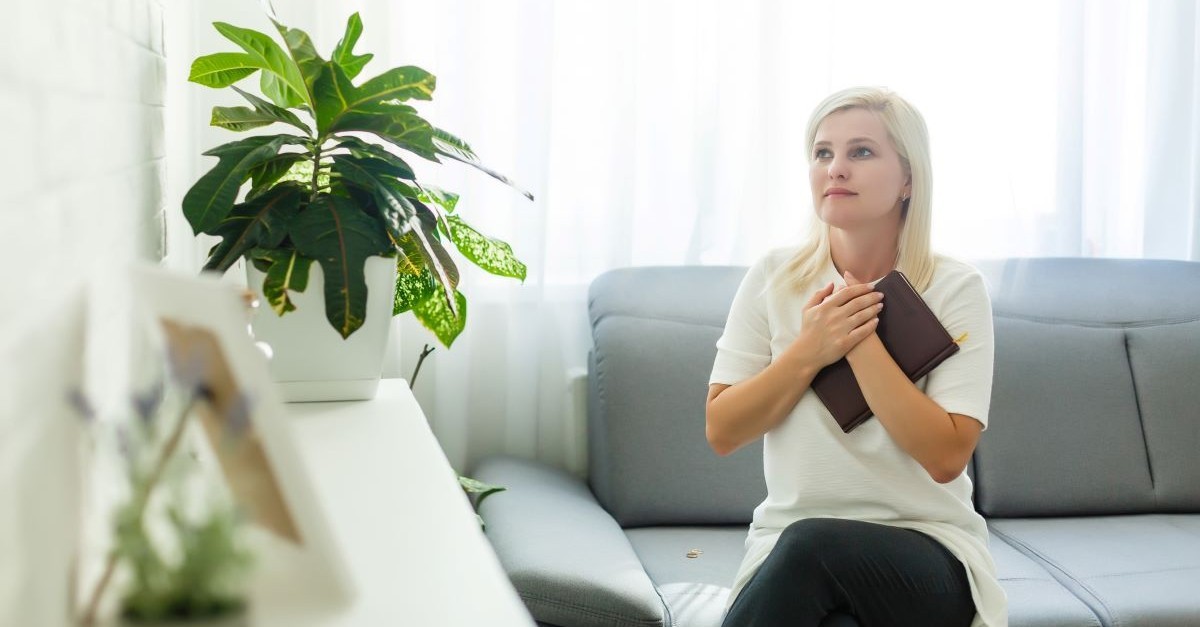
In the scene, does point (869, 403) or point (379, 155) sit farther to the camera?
point (869, 403)

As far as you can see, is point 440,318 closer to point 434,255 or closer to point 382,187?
point 434,255

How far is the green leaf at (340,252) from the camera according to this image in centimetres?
140

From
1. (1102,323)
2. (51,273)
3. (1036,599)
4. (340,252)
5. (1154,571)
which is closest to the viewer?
(51,273)

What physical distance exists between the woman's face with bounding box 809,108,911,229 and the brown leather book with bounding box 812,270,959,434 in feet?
0.48

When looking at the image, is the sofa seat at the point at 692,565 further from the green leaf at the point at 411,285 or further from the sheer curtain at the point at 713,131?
the green leaf at the point at 411,285

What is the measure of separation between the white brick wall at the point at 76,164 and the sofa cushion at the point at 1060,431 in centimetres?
197

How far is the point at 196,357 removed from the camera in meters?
0.55

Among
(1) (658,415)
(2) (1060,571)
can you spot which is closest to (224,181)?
(1) (658,415)

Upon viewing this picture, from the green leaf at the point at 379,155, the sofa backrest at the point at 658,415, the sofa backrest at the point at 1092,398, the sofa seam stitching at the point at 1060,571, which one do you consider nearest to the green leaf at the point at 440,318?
the green leaf at the point at 379,155

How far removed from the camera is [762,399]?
1766mm

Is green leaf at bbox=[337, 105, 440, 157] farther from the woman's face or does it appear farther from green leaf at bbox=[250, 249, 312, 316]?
the woman's face

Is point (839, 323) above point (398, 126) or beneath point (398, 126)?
beneath

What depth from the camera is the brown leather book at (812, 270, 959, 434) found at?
170 centimetres

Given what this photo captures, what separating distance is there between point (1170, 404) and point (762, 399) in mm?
1405
